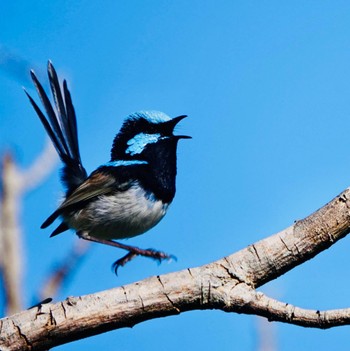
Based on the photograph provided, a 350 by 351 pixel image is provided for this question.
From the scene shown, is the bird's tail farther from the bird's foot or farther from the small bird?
the bird's foot

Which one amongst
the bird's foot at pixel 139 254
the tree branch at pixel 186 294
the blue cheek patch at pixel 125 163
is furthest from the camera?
the blue cheek patch at pixel 125 163

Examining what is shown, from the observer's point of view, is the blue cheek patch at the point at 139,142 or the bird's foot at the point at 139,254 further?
the blue cheek patch at the point at 139,142

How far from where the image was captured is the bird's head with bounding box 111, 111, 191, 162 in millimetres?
5258

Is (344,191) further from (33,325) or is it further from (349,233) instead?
(33,325)

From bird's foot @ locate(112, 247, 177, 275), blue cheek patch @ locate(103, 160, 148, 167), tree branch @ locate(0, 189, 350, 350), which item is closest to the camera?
tree branch @ locate(0, 189, 350, 350)

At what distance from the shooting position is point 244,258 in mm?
2949

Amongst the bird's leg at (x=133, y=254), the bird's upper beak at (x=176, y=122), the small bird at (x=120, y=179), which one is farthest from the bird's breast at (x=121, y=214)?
the bird's upper beak at (x=176, y=122)

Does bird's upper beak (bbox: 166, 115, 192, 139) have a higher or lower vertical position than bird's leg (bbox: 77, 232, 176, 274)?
higher

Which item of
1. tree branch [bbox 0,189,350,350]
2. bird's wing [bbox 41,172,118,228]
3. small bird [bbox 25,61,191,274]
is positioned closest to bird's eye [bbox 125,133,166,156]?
small bird [bbox 25,61,191,274]

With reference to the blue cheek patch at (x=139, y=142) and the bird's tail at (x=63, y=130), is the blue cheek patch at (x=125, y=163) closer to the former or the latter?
the blue cheek patch at (x=139, y=142)

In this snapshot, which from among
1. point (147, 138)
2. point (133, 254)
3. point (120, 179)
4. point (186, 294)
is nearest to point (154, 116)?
point (147, 138)

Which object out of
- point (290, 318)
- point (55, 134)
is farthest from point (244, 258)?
point (55, 134)

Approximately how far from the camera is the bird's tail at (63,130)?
5.51 m

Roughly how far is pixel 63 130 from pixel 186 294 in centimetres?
304
